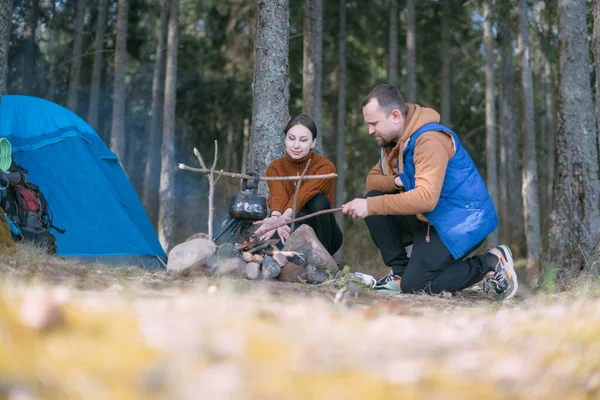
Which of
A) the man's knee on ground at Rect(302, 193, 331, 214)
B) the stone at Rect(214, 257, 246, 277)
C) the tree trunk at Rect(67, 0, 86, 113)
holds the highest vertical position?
the tree trunk at Rect(67, 0, 86, 113)

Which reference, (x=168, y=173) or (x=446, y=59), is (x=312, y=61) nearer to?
(x=168, y=173)

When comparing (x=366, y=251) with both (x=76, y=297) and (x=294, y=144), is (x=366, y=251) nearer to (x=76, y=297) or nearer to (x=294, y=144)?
(x=294, y=144)

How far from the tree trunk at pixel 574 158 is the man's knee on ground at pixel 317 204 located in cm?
235

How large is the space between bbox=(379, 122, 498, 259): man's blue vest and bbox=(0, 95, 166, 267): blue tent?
12.0ft

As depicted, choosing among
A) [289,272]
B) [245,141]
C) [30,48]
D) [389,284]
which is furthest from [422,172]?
[245,141]

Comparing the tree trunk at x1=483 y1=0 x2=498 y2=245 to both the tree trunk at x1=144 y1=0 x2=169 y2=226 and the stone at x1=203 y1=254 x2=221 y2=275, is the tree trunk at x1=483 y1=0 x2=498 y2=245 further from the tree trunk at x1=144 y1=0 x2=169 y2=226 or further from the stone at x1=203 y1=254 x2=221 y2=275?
the stone at x1=203 y1=254 x2=221 y2=275

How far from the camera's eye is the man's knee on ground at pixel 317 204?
212 inches

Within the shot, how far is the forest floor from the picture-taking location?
53.6 inches

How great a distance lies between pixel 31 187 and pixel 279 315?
13.9 ft

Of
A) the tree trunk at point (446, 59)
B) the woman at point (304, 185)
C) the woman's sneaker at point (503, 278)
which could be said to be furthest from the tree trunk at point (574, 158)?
the tree trunk at point (446, 59)

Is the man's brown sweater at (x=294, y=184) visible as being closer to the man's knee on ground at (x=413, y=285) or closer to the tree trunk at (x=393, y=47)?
the man's knee on ground at (x=413, y=285)

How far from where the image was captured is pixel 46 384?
4.46 ft

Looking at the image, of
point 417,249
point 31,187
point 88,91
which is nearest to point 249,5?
point 88,91

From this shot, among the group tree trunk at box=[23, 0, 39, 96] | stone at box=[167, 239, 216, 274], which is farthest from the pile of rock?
tree trunk at box=[23, 0, 39, 96]
